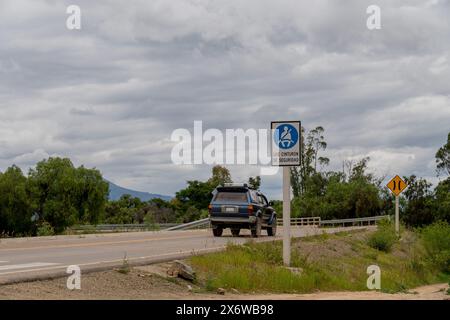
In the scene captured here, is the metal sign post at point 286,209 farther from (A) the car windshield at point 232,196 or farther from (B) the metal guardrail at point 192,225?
(B) the metal guardrail at point 192,225

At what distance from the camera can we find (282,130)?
17.2 meters

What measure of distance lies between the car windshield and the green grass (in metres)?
2.82

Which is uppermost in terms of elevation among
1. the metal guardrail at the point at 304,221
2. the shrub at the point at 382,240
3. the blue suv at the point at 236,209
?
the blue suv at the point at 236,209

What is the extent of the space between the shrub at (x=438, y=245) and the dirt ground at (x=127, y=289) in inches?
765

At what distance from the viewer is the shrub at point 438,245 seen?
33.7 meters

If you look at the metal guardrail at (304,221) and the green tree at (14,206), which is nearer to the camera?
the metal guardrail at (304,221)

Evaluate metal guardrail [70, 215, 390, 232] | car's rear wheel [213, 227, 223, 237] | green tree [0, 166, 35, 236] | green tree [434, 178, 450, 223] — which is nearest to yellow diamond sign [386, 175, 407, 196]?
car's rear wheel [213, 227, 223, 237]

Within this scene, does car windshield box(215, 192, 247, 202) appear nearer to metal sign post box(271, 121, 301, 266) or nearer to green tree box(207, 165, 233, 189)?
metal sign post box(271, 121, 301, 266)

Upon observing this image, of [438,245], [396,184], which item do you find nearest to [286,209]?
[438,245]

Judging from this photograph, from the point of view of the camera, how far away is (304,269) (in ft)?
59.2

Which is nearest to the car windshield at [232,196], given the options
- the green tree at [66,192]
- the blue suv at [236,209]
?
the blue suv at [236,209]

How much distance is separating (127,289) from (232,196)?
16271 millimetres
